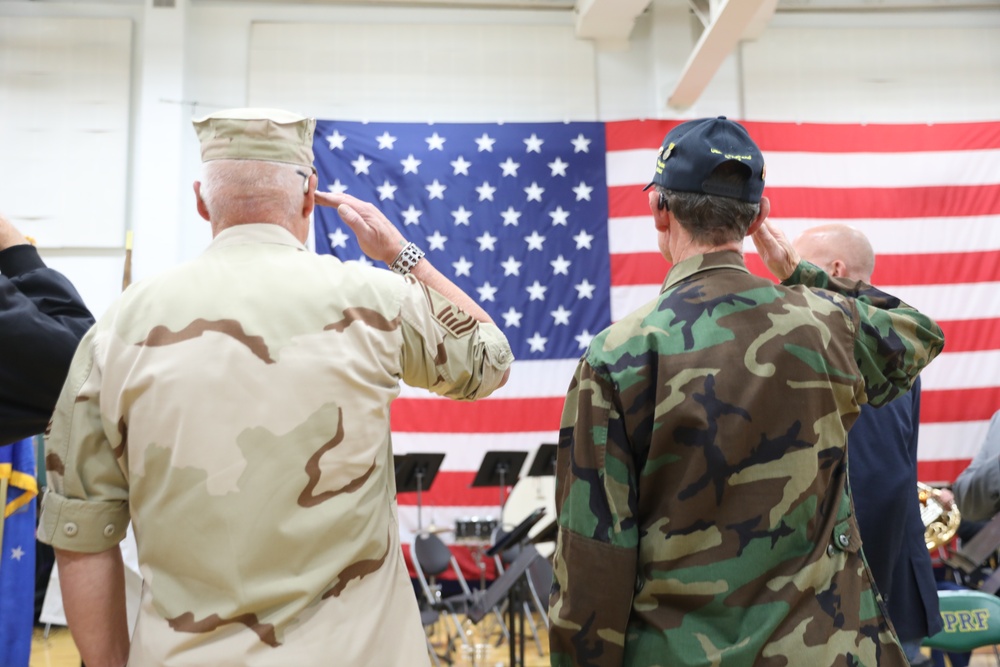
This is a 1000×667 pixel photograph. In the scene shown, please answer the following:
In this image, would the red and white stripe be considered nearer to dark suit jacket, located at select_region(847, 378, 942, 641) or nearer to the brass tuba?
the brass tuba

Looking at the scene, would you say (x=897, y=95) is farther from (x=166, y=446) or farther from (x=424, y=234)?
(x=166, y=446)

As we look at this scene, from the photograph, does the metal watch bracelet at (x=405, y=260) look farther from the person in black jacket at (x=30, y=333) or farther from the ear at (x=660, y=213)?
the person in black jacket at (x=30, y=333)

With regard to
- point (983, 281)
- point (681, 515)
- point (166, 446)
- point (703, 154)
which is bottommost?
point (681, 515)

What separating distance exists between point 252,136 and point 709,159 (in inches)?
29.5

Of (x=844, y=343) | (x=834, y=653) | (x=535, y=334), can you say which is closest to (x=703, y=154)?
(x=844, y=343)

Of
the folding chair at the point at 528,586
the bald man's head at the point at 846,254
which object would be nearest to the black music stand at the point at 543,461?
the folding chair at the point at 528,586

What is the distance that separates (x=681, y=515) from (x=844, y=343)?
427 millimetres

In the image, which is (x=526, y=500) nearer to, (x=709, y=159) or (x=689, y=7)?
(x=689, y=7)

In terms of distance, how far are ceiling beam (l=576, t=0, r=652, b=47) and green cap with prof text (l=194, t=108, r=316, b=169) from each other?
22.2 feet

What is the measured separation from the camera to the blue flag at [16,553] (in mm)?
2234

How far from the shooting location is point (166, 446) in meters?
1.32

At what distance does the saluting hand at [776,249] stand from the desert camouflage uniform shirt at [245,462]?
85cm

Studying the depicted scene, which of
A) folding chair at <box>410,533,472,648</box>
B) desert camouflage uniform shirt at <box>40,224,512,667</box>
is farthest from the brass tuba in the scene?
desert camouflage uniform shirt at <box>40,224,512,667</box>

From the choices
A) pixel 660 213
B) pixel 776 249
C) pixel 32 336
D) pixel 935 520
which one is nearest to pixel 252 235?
pixel 32 336
